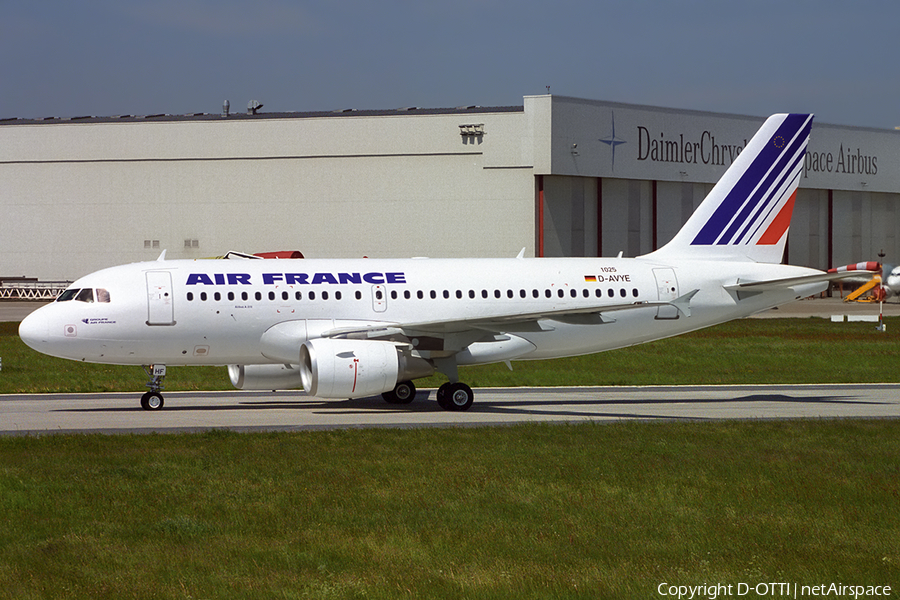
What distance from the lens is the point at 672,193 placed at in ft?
272

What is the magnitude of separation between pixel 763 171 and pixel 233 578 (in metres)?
23.7

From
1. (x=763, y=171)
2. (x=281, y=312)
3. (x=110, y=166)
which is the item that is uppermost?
(x=110, y=166)

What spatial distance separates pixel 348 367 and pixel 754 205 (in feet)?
44.0

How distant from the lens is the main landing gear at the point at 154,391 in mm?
27203

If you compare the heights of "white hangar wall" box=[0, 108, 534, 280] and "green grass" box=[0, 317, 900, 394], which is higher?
"white hangar wall" box=[0, 108, 534, 280]

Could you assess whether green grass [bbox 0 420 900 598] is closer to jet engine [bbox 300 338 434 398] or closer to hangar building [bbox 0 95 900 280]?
jet engine [bbox 300 338 434 398]

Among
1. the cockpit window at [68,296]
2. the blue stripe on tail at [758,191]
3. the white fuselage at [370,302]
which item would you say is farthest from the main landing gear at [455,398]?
the cockpit window at [68,296]

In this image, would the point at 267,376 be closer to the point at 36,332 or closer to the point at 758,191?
the point at 36,332

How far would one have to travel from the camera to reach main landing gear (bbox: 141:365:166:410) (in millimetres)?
27203

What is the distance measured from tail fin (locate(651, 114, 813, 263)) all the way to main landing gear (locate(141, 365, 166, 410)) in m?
14.1

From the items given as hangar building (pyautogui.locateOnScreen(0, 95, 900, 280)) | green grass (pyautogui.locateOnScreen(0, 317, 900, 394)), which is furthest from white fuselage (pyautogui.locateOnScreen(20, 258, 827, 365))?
hangar building (pyautogui.locateOnScreen(0, 95, 900, 280))

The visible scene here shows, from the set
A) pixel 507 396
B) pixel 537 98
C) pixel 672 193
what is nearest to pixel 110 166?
pixel 537 98

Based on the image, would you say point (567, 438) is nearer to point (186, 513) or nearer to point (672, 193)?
point (186, 513)

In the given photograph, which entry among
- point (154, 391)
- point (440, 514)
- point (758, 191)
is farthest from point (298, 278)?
point (440, 514)
